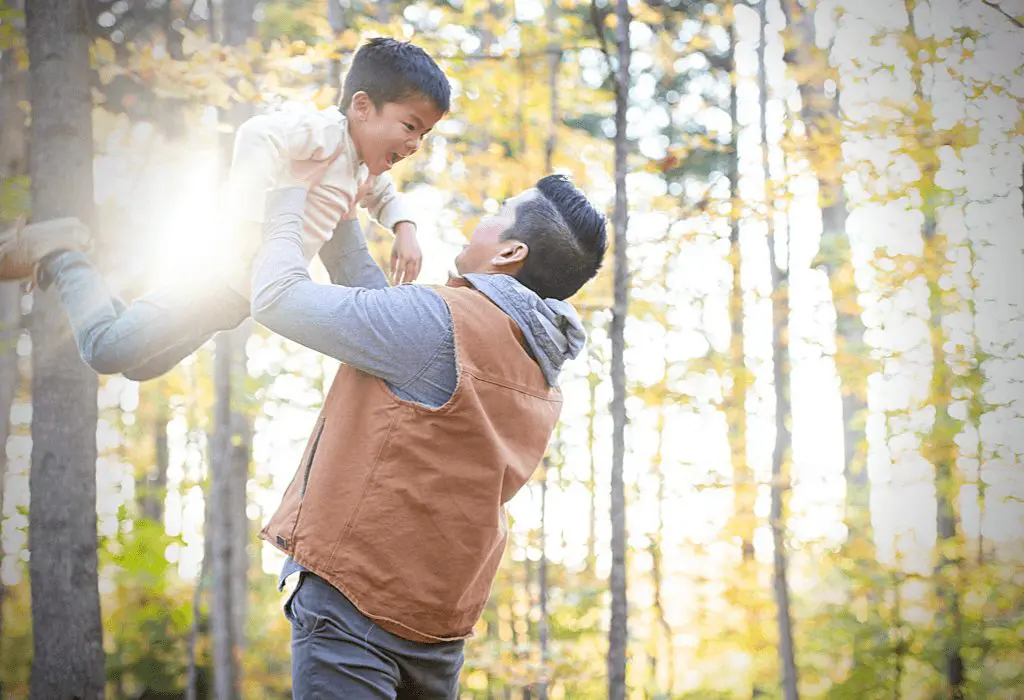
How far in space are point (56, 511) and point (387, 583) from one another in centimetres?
206

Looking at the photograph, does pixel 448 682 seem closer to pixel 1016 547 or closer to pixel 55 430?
pixel 55 430

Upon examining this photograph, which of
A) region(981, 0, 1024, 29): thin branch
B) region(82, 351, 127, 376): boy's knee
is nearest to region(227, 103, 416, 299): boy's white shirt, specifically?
region(82, 351, 127, 376): boy's knee

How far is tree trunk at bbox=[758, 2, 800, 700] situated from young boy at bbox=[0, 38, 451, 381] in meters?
4.77

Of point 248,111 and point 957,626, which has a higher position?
point 248,111

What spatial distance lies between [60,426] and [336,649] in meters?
1.99

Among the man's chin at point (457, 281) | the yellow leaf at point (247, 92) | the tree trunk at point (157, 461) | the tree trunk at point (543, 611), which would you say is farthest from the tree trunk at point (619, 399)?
the tree trunk at point (157, 461)

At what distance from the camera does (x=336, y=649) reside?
4.68 ft

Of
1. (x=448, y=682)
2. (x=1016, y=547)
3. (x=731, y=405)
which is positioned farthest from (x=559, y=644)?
(x=448, y=682)

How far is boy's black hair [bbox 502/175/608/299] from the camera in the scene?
5.62 feet

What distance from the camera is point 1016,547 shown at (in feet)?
19.4

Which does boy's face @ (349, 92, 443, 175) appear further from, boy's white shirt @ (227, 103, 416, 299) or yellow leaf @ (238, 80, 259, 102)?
yellow leaf @ (238, 80, 259, 102)

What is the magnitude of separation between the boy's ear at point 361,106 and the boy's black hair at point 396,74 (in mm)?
10

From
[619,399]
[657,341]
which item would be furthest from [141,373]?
[657,341]

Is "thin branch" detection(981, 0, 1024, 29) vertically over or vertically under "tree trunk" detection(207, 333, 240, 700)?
over
